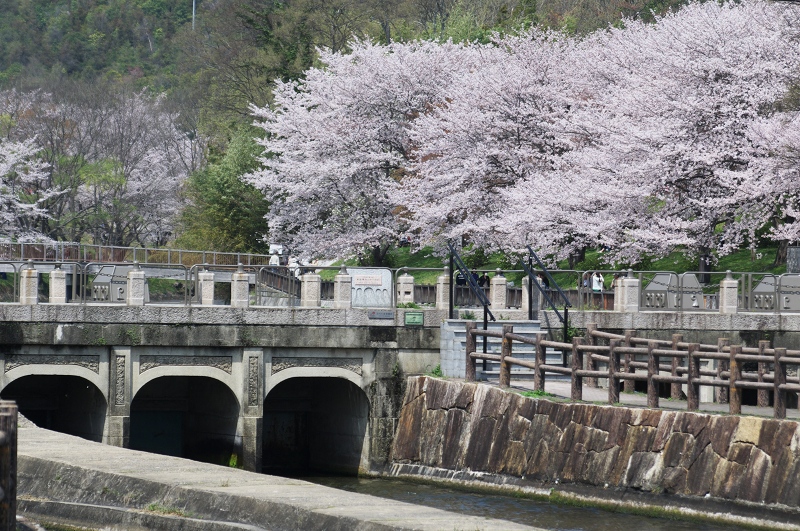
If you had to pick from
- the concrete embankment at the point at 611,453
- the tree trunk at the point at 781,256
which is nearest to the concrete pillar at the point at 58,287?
the concrete embankment at the point at 611,453

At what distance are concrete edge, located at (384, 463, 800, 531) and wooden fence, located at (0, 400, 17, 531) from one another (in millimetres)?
12583

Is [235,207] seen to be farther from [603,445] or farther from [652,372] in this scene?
[652,372]

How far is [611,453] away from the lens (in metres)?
23.5

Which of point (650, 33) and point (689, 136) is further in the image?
point (650, 33)

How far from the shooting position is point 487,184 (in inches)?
1815

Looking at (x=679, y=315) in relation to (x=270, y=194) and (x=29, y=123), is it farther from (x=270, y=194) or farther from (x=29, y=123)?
(x=29, y=123)

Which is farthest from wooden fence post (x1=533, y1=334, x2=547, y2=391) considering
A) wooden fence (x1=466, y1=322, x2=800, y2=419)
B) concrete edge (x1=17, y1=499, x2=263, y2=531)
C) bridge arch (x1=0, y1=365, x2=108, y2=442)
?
concrete edge (x1=17, y1=499, x2=263, y2=531)

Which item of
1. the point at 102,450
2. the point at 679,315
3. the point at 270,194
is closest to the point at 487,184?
the point at 270,194

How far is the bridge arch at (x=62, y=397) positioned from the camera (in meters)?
28.9

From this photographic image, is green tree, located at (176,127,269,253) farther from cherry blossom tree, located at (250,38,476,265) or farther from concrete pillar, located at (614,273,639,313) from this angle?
concrete pillar, located at (614,273,639,313)

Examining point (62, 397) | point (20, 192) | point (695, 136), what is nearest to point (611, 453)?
point (62, 397)

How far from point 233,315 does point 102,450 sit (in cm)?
1149

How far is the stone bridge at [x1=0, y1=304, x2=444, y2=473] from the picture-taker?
94.2 ft

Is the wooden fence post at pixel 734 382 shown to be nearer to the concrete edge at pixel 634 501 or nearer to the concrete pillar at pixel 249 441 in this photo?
the concrete edge at pixel 634 501
